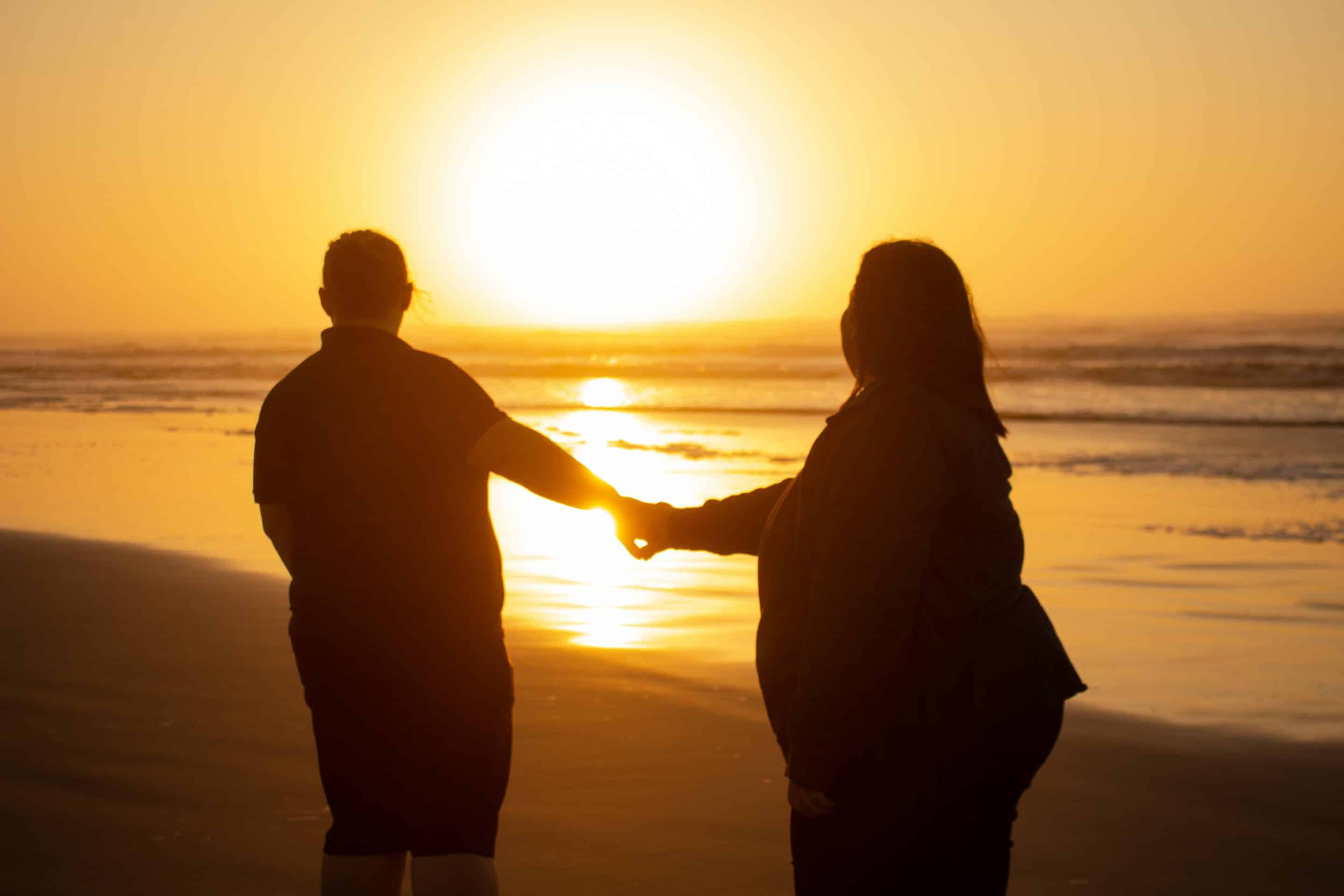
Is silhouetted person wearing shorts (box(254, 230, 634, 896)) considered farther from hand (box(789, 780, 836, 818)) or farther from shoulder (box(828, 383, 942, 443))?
shoulder (box(828, 383, 942, 443))

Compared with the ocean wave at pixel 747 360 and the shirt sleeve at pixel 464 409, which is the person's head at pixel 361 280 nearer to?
the shirt sleeve at pixel 464 409

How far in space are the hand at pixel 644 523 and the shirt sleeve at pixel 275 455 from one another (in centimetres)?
96

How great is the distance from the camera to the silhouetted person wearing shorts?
2734 millimetres

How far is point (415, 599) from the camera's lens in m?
2.73

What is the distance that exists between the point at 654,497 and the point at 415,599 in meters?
10.0

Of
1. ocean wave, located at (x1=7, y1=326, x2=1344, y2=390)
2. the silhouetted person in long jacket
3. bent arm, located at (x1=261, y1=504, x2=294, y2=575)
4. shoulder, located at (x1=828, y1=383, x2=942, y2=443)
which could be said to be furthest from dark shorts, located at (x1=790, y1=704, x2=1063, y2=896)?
ocean wave, located at (x1=7, y1=326, x2=1344, y2=390)

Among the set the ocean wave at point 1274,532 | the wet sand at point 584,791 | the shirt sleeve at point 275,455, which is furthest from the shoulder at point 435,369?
the ocean wave at point 1274,532

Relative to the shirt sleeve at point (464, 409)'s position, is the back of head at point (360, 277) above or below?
above

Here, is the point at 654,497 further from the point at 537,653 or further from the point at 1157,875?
the point at 1157,875

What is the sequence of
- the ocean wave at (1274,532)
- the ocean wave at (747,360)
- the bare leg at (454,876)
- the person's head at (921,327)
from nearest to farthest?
the person's head at (921,327)
the bare leg at (454,876)
the ocean wave at (1274,532)
the ocean wave at (747,360)

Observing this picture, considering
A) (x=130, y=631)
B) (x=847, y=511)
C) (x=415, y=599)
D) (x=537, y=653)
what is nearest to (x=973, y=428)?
(x=847, y=511)

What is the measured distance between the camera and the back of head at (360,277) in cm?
285

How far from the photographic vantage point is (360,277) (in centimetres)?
285

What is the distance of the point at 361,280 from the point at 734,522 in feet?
3.50
